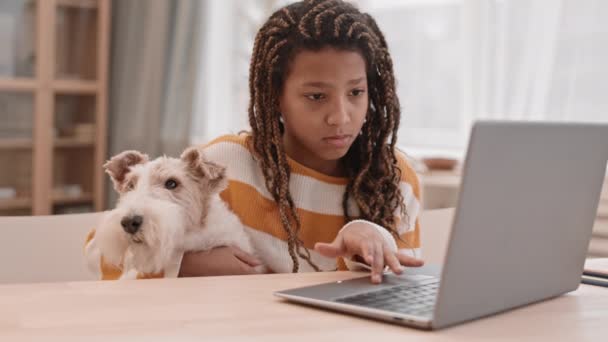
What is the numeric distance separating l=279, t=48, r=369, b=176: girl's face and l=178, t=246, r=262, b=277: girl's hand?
0.97ft

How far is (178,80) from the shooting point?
359 cm

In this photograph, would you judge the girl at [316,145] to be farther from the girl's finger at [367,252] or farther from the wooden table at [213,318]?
the wooden table at [213,318]

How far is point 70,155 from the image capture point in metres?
3.66

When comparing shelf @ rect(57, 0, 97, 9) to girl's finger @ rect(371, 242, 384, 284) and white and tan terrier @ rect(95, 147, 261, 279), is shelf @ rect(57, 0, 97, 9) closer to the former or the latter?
white and tan terrier @ rect(95, 147, 261, 279)

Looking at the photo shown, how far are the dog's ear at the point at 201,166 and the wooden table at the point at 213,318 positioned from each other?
0.35 m

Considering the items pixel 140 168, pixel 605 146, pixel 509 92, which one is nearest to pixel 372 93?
pixel 140 168

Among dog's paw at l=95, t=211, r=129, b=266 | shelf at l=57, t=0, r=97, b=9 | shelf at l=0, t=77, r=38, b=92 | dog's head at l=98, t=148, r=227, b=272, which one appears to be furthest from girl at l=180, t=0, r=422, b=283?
shelf at l=57, t=0, r=97, b=9

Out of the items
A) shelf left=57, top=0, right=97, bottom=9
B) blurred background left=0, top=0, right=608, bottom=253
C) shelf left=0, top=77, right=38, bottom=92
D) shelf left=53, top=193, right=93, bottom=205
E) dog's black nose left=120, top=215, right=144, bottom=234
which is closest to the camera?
dog's black nose left=120, top=215, right=144, bottom=234

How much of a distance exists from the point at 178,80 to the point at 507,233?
2954 millimetres

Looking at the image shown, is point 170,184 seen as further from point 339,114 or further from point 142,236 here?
point 339,114

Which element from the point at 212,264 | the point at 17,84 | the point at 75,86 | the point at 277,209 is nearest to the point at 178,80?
the point at 75,86

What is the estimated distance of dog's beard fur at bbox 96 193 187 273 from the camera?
1139mm

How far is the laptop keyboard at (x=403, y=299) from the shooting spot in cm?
81

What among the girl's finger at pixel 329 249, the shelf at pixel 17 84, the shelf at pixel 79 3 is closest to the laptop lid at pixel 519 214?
the girl's finger at pixel 329 249
